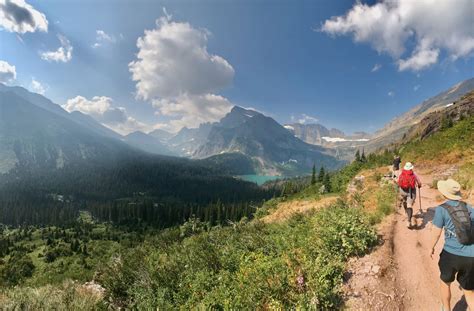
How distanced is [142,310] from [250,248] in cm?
466

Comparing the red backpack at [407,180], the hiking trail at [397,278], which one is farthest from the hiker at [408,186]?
the hiking trail at [397,278]

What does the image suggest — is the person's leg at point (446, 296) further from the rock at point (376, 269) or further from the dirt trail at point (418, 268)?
the rock at point (376, 269)

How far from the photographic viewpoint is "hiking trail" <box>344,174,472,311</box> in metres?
6.91

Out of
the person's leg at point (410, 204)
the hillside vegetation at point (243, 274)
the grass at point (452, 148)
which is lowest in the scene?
the hillside vegetation at point (243, 274)

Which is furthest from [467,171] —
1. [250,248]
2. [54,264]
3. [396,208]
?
[54,264]

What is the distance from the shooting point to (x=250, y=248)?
11211 millimetres

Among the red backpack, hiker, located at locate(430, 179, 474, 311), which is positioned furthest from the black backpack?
the red backpack

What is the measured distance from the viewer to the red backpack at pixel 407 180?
12.5 meters

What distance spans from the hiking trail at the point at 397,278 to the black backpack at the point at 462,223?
7.52ft

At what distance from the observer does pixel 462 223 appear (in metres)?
5.88

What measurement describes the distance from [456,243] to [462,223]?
1.57 ft

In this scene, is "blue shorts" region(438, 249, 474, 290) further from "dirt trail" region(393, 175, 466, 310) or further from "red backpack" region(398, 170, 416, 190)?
"red backpack" region(398, 170, 416, 190)

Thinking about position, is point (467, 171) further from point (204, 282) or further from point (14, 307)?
point (14, 307)

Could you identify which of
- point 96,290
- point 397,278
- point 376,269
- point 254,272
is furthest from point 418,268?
point 96,290
